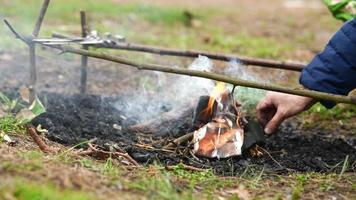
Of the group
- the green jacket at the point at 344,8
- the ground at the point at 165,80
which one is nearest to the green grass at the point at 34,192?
the ground at the point at 165,80

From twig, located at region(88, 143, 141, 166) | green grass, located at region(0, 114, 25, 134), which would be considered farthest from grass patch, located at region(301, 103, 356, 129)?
green grass, located at region(0, 114, 25, 134)

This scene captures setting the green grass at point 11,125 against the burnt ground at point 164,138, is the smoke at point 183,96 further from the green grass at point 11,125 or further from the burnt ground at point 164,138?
the green grass at point 11,125

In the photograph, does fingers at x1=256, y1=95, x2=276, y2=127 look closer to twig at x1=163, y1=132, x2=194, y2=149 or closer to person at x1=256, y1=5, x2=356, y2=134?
person at x1=256, y1=5, x2=356, y2=134

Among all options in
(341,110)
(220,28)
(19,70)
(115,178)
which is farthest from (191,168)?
(220,28)

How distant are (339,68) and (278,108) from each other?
42 cm

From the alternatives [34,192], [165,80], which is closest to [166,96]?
[165,80]

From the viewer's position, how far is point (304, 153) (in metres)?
3.83

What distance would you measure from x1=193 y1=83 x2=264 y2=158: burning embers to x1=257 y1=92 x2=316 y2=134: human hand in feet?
0.51

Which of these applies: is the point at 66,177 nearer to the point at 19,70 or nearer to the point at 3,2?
the point at 19,70

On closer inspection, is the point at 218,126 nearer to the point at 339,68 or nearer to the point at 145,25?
the point at 339,68

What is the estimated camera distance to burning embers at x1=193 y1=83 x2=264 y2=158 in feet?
11.7

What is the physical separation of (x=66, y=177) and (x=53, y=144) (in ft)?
2.45

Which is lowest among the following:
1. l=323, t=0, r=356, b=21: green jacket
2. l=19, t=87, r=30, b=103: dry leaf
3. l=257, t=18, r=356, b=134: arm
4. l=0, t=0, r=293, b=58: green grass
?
l=0, t=0, r=293, b=58: green grass

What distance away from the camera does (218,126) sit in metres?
3.66
